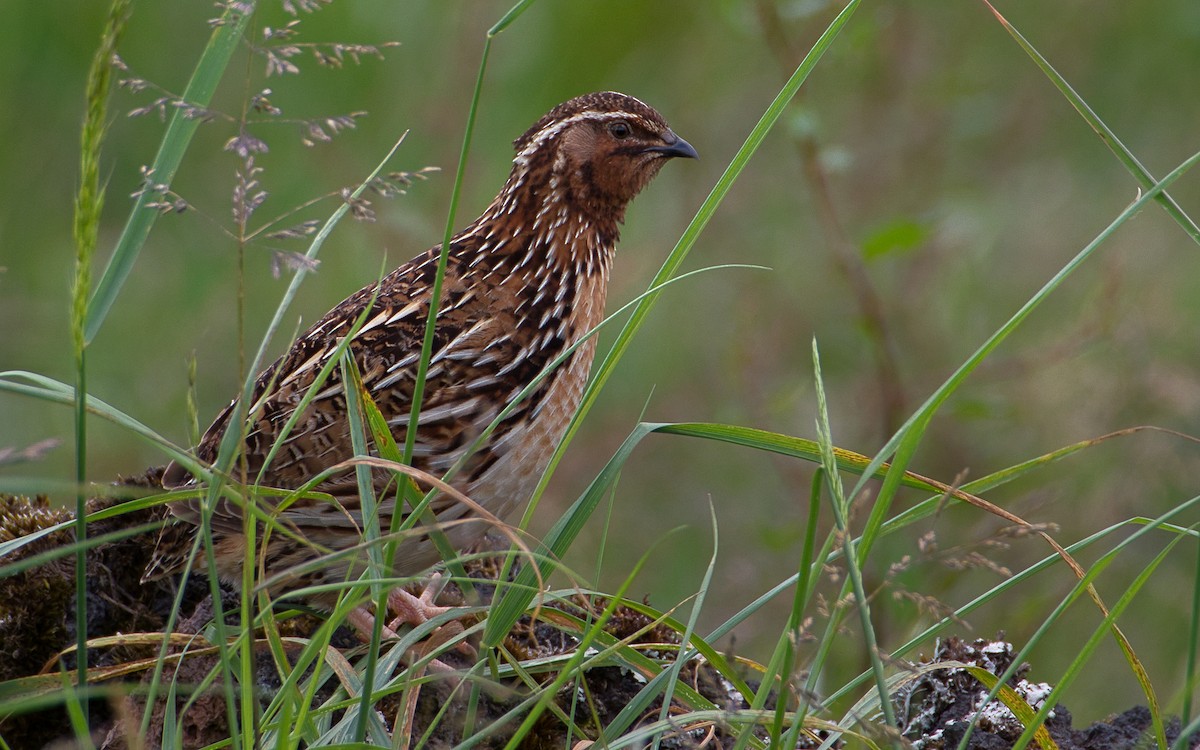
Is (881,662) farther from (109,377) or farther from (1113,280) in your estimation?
(109,377)

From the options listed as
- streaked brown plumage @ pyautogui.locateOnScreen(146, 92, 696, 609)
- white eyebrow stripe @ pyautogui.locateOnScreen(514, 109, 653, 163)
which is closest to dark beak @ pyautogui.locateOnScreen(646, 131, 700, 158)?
white eyebrow stripe @ pyautogui.locateOnScreen(514, 109, 653, 163)

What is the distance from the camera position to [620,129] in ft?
13.3

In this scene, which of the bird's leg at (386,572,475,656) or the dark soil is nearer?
the dark soil

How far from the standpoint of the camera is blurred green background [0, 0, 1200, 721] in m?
5.77

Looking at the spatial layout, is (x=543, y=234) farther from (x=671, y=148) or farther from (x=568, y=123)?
(x=671, y=148)

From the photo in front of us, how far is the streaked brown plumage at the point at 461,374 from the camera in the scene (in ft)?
11.4

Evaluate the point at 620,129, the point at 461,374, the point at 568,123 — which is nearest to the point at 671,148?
the point at 620,129

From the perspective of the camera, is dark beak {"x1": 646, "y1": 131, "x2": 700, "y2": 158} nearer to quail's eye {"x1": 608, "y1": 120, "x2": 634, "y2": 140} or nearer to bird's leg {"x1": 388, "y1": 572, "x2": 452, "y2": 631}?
quail's eye {"x1": 608, "y1": 120, "x2": 634, "y2": 140}

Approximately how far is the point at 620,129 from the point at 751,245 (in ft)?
11.2

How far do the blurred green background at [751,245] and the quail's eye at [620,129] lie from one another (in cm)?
141

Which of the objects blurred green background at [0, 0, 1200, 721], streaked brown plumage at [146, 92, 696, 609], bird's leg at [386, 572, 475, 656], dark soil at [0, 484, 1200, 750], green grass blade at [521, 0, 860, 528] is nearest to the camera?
green grass blade at [521, 0, 860, 528]

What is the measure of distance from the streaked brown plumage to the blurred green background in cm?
154

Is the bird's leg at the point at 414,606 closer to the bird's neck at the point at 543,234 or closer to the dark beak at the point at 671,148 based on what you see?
the bird's neck at the point at 543,234

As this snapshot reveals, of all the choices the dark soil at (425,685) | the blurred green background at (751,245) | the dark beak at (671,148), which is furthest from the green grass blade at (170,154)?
the blurred green background at (751,245)
